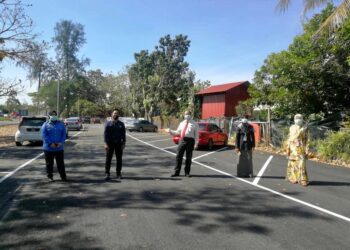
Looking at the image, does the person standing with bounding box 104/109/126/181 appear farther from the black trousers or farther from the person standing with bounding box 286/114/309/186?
the person standing with bounding box 286/114/309/186

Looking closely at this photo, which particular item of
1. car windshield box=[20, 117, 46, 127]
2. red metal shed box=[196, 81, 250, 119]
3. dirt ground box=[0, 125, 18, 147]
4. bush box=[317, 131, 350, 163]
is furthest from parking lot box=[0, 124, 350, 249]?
red metal shed box=[196, 81, 250, 119]

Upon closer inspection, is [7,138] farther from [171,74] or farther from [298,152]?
[171,74]

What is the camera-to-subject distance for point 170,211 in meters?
6.64

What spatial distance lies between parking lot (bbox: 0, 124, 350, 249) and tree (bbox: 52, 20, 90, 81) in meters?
62.4

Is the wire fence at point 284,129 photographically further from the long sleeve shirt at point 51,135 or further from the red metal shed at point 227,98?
the red metal shed at point 227,98

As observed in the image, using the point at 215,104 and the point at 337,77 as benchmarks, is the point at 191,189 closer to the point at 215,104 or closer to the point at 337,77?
the point at 337,77

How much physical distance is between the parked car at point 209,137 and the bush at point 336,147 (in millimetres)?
5628

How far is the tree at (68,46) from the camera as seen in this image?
229 feet

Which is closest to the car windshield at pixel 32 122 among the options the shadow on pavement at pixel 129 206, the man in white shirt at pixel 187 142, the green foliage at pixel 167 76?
the shadow on pavement at pixel 129 206

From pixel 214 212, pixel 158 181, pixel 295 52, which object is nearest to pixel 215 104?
pixel 295 52

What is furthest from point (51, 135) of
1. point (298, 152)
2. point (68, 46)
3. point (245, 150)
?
point (68, 46)

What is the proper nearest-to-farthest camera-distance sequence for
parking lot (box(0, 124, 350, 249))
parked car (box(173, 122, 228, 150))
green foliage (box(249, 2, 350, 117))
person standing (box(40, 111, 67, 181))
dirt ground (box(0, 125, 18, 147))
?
parking lot (box(0, 124, 350, 249))
person standing (box(40, 111, 67, 181))
green foliage (box(249, 2, 350, 117))
parked car (box(173, 122, 228, 150))
dirt ground (box(0, 125, 18, 147))

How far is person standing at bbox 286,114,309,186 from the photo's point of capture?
9.61 meters

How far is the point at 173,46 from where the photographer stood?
5384 cm
